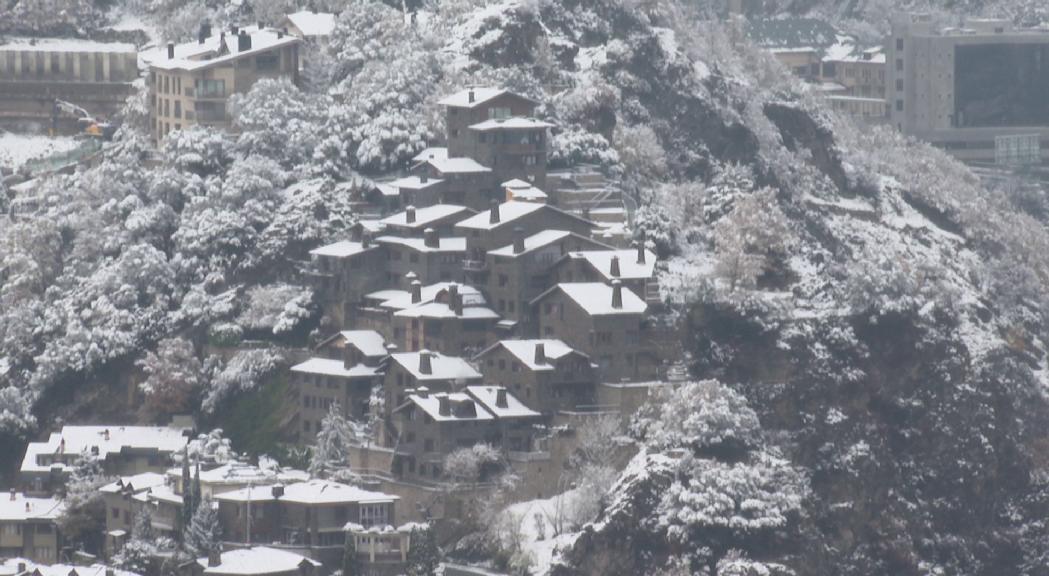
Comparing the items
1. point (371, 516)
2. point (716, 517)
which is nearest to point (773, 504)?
point (716, 517)

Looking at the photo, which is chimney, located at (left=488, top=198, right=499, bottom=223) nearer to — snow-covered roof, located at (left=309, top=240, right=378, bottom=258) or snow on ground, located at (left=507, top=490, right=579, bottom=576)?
snow-covered roof, located at (left=309, top=240, right=378, bottom=258)

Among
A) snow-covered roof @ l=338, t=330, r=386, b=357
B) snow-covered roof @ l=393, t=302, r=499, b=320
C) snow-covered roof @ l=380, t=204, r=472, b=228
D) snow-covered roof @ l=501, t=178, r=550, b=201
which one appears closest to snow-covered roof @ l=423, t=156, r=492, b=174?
snow-covered roof @ l=501, t=178, r=550, b=201

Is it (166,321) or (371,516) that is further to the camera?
(166,321)

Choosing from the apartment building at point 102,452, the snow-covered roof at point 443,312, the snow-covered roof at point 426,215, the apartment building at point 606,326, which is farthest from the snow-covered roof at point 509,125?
the apartment building at point 102,452

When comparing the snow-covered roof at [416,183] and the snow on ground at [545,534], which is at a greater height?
the snow-covered roof at [416,183]

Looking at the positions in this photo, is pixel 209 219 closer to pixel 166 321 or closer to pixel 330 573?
pixel 166 321

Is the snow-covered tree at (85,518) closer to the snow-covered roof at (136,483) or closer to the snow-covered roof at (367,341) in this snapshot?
the snow-covered roof at (136,483)
